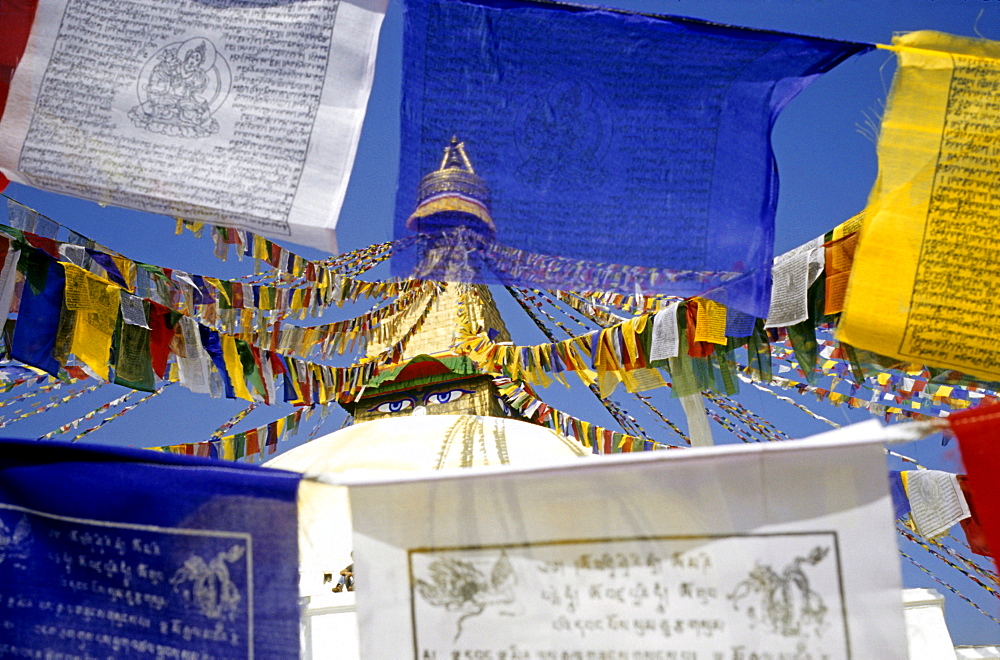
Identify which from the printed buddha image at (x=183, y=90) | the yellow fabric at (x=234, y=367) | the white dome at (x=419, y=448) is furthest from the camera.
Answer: the white dome at (x=419, y=448)

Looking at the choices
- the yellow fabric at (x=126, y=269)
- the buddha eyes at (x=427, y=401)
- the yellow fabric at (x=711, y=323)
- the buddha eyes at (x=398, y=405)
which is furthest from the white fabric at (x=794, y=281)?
the buddha eyes at (x=398, y=405)

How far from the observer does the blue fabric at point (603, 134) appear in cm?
274

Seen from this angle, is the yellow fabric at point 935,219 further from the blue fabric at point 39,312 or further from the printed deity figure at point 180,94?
the blue fabric at point 39,312

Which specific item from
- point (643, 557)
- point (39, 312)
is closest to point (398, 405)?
point (39, 312)

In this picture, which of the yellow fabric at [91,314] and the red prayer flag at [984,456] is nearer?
the red prayer flag at [984,456]

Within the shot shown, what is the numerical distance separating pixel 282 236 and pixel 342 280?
561 cm

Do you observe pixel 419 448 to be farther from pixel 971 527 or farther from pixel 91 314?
pixel 971 527

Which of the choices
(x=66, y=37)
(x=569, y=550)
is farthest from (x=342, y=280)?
(x=569, y=550)

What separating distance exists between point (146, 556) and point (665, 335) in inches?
140

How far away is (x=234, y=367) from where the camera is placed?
5.59m

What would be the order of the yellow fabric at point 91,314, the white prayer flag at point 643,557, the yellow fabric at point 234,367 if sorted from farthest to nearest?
the yellow fabric at point 234,367
the yellow fabric at point 91,314
the white prayer flag at point 643,557

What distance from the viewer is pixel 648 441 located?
25.4 ft

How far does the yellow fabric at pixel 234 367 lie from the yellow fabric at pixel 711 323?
3.31 meters

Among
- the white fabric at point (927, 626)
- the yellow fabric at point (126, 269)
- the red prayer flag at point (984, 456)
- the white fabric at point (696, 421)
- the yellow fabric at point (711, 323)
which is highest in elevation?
the yellow fabric at point (126, 269)
